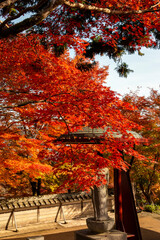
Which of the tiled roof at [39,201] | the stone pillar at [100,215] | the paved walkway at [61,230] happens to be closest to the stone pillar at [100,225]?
the stone pillar at [100,215]

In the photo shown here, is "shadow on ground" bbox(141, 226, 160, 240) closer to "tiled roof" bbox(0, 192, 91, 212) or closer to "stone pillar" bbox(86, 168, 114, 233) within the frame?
"stone pillar" bbox(86, 168, 114, 233)

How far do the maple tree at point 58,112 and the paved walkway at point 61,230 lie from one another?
2833mm

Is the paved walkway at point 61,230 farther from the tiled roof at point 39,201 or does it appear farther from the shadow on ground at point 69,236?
the tiled roof at point 39,201

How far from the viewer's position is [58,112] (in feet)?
22.4

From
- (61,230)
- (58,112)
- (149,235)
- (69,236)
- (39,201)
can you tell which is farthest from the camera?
(39,201)

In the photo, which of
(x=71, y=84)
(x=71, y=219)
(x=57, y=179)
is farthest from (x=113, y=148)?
(x=57, y=179)

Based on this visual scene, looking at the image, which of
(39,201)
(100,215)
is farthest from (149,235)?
(39,201)

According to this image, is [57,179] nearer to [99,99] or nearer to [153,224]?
[153,224]

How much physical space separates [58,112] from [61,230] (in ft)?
25.0

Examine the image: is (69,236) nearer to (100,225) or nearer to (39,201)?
(39,201)

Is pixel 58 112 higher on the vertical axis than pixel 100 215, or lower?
higher

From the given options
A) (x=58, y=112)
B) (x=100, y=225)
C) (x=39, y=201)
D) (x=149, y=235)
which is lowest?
(x=149, y=235)

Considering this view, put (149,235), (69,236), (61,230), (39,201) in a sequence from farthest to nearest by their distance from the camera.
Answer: (39,201) → (61,230) → (69,236) → (149,235)

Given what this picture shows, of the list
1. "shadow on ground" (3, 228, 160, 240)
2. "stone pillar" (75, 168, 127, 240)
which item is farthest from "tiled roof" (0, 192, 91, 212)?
"stone pillar" (75, 168, 127, 240)
